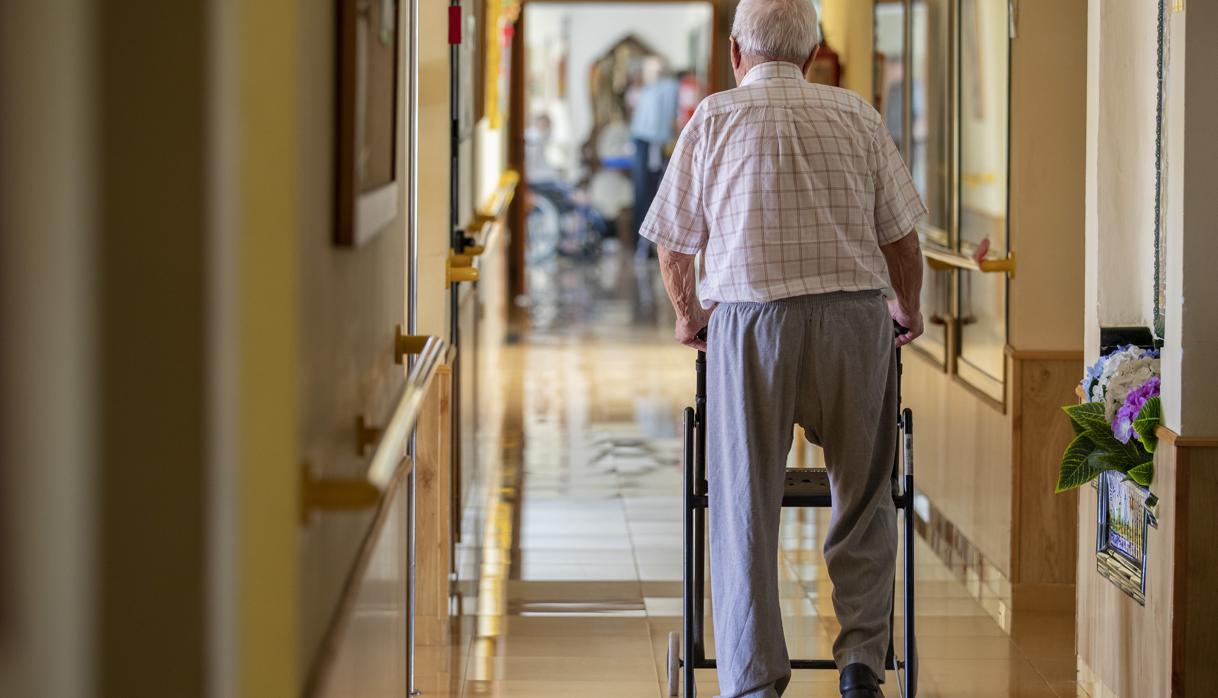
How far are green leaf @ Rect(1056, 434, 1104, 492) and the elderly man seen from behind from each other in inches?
19.9

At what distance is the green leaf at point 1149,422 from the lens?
3.46m

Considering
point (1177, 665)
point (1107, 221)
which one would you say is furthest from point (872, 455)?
point (1107, 221)

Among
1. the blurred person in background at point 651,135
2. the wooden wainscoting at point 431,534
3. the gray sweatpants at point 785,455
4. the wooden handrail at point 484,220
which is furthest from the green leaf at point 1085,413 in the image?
the blurred person in background at point 651,135

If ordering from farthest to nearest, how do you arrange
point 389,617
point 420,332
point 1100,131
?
point 420,332 → point 1100,131 → point 389,617

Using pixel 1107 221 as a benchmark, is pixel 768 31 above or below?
Result: above

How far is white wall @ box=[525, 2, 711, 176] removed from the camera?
2275 cm

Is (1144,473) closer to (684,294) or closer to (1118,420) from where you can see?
(1118,420)

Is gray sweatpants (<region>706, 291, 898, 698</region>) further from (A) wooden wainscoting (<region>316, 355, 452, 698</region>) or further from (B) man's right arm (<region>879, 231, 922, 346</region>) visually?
(A) wooden wainscoting (<region>316, 355, 452, 698</region>)

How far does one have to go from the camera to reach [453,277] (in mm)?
4559

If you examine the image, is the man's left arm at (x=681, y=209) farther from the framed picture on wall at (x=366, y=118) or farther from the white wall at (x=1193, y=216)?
the white wall at (x=1193, y=216)

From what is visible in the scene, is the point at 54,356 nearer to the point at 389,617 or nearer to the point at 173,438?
the point at 173,438

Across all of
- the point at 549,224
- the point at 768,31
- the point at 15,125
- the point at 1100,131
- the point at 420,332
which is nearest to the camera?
the point at 15,125

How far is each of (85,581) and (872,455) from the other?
2.15 m

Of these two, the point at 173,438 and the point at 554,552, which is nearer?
the point at 173,438
